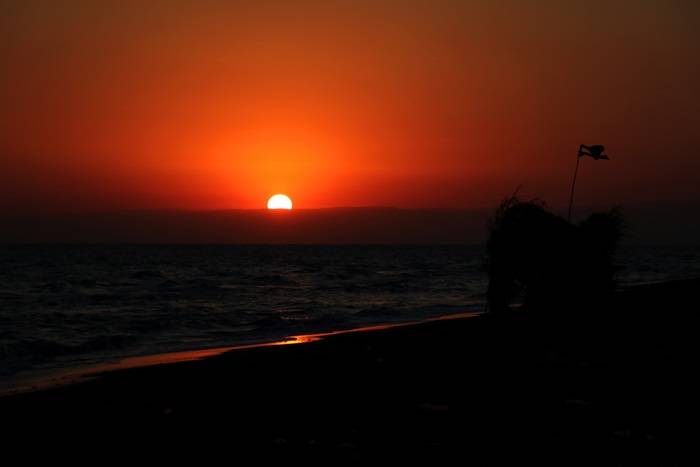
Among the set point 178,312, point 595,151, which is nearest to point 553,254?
point 595,151

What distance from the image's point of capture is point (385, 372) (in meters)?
A: 12.9

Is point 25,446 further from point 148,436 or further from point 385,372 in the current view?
point 385,372

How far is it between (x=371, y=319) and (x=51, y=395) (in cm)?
1933

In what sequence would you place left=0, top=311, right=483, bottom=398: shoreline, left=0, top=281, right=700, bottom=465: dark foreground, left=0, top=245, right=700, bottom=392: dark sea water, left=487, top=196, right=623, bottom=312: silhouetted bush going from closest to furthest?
left=0, top=281, right=700, bottom=465: dark foreground, left=0, top=311, right=483, bottom=398: shoreline, left=487, top=196, right=623, bottom=312: silhouetted bush, left=0, top=245, right=700, bottom=392: dark sea water

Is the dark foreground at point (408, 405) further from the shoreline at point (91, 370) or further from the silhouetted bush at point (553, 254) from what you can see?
the silhouetted bush at point (553, 254)

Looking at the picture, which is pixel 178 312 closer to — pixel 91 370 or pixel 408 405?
pixel 91 370

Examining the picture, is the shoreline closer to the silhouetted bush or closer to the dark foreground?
the dark foreground

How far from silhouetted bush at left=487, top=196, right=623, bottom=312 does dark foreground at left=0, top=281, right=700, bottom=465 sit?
353 centimetres

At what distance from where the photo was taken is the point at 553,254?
20.4 metres

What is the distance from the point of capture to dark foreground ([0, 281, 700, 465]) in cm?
777

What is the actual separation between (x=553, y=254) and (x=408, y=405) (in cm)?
1173

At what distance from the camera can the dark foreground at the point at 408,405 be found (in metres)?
7.77

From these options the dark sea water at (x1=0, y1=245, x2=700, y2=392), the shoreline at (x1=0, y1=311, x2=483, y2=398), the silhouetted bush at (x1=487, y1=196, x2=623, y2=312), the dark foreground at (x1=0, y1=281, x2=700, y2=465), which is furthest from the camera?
the dark sea water at (x1=0, y1=245, x2=700, y2=392)

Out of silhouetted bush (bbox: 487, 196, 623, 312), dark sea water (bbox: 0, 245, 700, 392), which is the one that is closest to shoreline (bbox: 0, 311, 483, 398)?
dark sea water (bbox: 0, 245, 700, 392)
